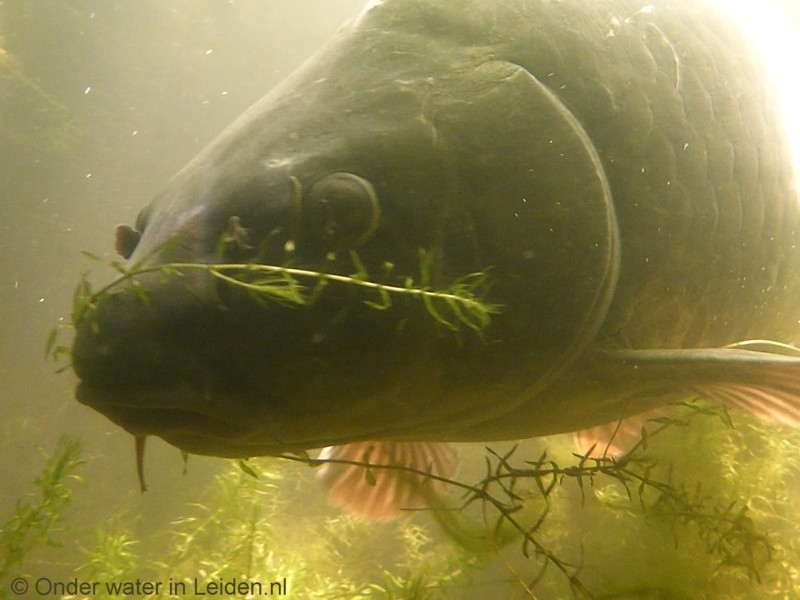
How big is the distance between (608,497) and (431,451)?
1.52m

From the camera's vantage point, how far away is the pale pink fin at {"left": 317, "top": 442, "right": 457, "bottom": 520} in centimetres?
337

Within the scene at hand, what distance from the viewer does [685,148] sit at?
229 centimetres

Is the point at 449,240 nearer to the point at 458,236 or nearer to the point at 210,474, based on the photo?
the point at 458,236

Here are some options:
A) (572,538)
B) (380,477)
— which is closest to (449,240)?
(380,477)

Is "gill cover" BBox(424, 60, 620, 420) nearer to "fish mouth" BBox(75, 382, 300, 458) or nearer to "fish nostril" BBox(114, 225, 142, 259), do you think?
"fish mouth" BBox(75, 382, 300, 458)

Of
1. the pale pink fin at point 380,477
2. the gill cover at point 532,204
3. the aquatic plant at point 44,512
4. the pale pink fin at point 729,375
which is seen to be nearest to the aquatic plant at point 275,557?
the pale pink fin at point 380,477

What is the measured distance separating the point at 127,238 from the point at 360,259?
2.71 feet

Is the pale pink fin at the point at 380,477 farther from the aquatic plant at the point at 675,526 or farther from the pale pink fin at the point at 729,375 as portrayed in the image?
the pale pink fin at the point at 729,375

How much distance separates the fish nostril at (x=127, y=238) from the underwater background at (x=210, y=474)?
1.93 feet

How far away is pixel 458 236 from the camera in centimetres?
181

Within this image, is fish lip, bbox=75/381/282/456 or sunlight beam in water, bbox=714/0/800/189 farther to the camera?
sunlight beam in water, bbox=714/0/800/189

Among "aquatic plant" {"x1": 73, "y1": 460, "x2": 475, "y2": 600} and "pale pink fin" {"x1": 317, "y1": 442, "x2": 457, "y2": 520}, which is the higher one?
"pale pink fin" {"x1": 317, "y1": 442, "x2": 457, "y2": 520}

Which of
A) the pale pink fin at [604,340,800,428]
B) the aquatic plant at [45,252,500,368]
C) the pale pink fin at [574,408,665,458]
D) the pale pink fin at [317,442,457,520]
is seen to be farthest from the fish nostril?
the pale pink fin at [574,408,665,458]

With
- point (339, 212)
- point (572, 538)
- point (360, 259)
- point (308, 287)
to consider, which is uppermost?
point (339, 212)
